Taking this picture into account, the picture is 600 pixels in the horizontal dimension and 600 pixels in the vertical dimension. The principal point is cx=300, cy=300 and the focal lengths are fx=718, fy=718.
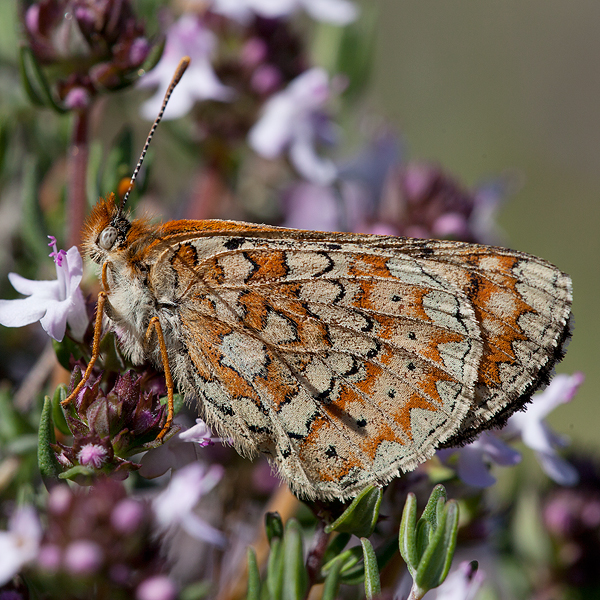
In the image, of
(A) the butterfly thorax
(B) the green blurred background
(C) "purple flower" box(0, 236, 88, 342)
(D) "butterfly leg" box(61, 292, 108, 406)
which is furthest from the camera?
(B) the green blurred background

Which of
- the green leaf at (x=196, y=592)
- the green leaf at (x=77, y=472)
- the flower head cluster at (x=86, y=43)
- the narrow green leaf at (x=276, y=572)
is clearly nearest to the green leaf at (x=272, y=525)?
the narrow green leaf at (x=276, y=572)

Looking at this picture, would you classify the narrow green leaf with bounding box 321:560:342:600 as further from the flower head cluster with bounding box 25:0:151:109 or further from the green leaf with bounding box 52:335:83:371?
the flower head cluster with bounding box 25:0:151:109

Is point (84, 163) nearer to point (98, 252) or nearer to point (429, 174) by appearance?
point (98, 252)

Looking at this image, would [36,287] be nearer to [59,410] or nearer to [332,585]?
[59,410]

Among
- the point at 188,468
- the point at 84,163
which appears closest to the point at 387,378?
the point at 188,468

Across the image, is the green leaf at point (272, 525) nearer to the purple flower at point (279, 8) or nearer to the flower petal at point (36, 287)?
the flower petal at point (36, 287)

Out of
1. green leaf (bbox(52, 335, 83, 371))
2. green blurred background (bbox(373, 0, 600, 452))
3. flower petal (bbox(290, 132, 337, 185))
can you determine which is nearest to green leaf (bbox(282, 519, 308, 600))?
green leaf (bbox(52, 335, 83, 371))
